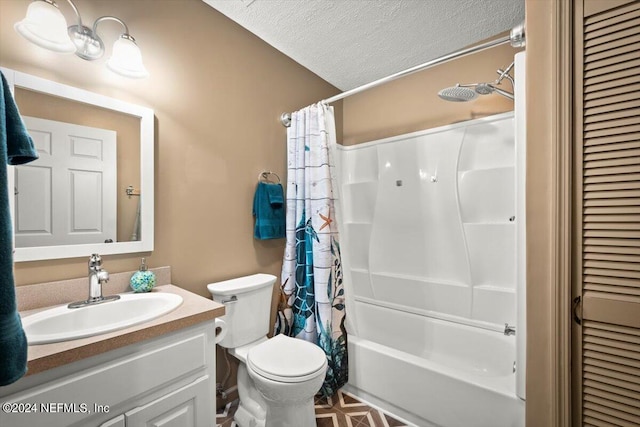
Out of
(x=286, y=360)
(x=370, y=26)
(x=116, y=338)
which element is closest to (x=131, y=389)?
(x=116, y=338)

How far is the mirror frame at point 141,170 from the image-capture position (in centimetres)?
111

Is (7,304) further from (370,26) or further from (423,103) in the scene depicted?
(423,103)

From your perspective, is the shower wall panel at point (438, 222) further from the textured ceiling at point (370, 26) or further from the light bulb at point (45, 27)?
the light bulb at point (45, 27)

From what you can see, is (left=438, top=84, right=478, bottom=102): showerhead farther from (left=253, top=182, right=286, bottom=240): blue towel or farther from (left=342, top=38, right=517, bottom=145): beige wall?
(left=253, top=182, right=286, bottom=240): blue towel

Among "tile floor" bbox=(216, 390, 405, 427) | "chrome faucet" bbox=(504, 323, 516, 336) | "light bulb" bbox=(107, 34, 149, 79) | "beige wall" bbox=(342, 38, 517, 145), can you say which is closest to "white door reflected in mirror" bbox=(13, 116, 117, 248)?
"light bulb" bbox=(107, 34, 149, 79)

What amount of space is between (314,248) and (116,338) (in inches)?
48.4

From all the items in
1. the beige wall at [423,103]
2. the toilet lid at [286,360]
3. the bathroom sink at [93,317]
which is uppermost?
the beige wall at [423,103]

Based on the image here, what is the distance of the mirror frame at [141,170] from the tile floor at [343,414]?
1173 mm

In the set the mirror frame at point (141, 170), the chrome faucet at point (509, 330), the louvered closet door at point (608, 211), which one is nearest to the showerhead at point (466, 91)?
the louvered closet door at point (608, 211)

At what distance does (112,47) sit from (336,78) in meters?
1.79

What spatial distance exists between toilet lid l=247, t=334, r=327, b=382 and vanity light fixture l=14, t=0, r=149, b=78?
1.57 meters

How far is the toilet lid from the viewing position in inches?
51.8

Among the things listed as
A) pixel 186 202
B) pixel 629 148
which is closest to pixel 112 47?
pixel 186 202

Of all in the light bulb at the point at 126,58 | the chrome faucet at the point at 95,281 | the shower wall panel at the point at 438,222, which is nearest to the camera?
the chrome faucet at the point at 95,281
